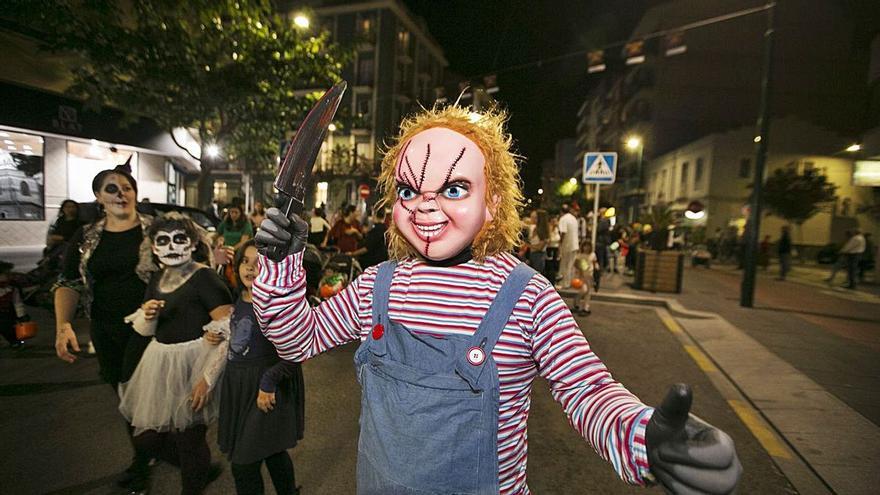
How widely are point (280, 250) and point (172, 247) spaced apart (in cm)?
179

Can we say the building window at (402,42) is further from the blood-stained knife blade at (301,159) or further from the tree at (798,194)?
the blood-stained knife blade at (301,159)

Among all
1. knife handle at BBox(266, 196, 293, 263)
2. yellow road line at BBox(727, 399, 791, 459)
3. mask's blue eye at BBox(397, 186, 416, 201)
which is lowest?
yellow road line at BBox(727, 399, 791, 459)

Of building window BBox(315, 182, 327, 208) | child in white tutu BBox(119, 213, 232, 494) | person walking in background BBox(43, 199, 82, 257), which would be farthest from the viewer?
building window BBox(315, 182, 327, 208)

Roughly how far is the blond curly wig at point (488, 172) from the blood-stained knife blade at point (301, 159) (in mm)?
297

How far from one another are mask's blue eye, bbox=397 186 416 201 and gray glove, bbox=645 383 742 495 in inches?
37.4

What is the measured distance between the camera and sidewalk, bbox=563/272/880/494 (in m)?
3.23

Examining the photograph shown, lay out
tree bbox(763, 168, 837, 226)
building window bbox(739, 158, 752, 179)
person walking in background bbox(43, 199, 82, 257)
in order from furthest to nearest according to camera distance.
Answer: building window bbox(739, 158, 752, 179) < tree bbox(763, 168, 837, 226) < person walking in background bbox(43, 199, 82, 257)

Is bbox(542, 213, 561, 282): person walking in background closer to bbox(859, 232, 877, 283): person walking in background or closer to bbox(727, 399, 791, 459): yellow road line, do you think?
bbox(727, 399, 791, 459): yellow road line

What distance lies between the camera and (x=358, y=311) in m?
1.62

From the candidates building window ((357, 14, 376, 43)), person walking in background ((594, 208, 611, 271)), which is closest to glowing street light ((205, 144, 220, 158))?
person walking in background ((594, 208, 611, 271))

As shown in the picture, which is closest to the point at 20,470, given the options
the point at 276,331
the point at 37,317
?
the point at 276,331

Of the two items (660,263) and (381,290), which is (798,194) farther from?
(381,290)

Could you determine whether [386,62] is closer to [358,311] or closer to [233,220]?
[233,220]

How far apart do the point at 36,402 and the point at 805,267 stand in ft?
85.5
